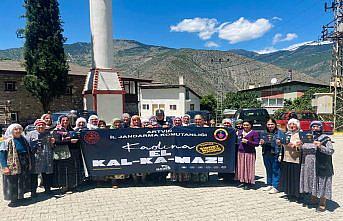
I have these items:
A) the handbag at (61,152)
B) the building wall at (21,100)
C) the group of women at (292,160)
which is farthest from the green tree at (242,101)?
the handbag at (61,152)

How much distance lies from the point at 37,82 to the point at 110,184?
1848 centimetres

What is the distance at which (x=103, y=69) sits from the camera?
61.6 feet

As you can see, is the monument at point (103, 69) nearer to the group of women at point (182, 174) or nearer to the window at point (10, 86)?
the window at point (10, 86)

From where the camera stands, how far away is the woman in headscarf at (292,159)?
192 inches

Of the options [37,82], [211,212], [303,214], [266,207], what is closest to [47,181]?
→ [211,212]

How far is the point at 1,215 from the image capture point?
4.67 meters

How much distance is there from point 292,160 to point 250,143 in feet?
3.27

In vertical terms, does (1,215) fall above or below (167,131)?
below

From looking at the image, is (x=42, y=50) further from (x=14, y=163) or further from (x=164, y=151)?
(x=164, y=151)

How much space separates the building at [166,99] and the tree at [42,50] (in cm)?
1335

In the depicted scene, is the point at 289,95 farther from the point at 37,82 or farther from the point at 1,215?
the point at 1,215

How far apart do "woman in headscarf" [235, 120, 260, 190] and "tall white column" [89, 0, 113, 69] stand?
1535 centimetres

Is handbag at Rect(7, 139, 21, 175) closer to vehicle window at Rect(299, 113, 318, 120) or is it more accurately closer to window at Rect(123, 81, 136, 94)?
vehicle window at Rect(299, 113, 318, 120)

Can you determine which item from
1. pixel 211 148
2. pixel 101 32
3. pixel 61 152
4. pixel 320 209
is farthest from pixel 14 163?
pixel 101 32
